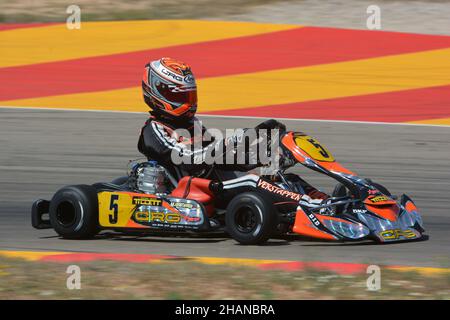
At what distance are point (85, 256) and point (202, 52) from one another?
6798mm

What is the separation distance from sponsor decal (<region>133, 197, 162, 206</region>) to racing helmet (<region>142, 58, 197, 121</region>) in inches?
25.2

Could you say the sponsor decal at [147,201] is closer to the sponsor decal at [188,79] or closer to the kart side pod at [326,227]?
the sponsor decal at [188,79]

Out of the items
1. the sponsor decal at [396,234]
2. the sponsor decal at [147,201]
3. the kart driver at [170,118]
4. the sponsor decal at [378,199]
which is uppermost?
the kart driver at [170,118]

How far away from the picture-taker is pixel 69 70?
13461mm

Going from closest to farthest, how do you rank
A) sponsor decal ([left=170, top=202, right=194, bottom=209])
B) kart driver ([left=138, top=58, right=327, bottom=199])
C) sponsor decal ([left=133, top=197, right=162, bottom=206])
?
sponsor decal ([left=170, top=202, right=194, bottom=209])
sponsor decal ([left=133, top=197, right=162, bottom=206])
kart driver ([left=138, top=58, right=327, bottom=199])

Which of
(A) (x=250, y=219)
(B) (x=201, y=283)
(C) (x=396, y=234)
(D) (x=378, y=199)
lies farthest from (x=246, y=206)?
(B) (x=201, y=283)

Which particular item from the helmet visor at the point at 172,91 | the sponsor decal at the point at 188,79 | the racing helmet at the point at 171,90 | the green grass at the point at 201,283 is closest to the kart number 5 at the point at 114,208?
the racing helmet at the point at 171,90

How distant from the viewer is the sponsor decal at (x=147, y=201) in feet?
25.5

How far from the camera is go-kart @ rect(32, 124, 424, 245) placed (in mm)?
7324

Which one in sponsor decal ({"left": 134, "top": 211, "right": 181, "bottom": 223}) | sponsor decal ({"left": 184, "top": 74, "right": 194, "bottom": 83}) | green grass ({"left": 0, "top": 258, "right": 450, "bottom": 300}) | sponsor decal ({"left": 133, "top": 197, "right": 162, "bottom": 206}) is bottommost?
green grass ({"left": 0, "top": 258, "right": 450, "bottom": 300})

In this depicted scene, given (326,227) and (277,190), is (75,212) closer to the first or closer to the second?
(277,190)

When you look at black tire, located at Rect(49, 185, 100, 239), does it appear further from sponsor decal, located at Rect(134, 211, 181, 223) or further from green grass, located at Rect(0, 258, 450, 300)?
green grass, located at Rect(0, 258, 450, 300)

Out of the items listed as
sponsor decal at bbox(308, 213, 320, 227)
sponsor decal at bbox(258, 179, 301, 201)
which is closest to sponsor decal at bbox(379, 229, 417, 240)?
sponsor decal at bbox(308, 213, 320, 227)

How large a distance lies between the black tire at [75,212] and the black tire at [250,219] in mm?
1021
